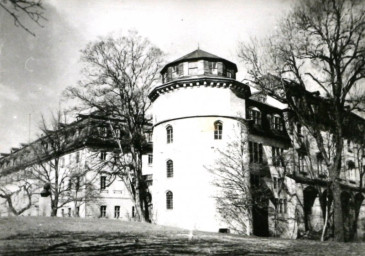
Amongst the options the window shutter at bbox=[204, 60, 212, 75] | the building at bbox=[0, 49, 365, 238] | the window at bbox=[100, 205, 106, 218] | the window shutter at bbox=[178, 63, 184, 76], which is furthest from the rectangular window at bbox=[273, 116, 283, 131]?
the window at bbox=[100, 205, 106, 218]

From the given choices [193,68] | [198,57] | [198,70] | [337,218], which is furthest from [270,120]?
[337,218]

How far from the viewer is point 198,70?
2709cm

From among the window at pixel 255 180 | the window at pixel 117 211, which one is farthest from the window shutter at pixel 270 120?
the window at pixel 117 211

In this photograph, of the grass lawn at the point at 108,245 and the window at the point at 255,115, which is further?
the window at the point at 255,115

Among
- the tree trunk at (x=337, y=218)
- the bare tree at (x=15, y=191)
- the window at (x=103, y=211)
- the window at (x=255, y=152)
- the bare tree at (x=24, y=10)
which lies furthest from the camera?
the window at (x=103, y=211)

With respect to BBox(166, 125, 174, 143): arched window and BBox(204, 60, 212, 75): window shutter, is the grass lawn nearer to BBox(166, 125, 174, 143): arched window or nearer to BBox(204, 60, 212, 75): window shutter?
BBox(166, 125, 174, 143): arched window

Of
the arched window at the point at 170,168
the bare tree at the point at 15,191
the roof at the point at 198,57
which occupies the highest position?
the roof at the point at 198,57

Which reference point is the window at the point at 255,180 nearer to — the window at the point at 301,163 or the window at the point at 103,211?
the window at the point at 301,163

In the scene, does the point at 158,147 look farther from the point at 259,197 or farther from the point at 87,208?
the point at 87,208

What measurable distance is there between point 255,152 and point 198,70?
6648 millimetres

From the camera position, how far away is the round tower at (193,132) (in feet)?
84.8

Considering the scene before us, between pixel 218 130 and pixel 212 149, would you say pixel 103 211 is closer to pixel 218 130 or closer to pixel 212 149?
pixel 212 149

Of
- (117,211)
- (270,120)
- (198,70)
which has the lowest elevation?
(117,211)

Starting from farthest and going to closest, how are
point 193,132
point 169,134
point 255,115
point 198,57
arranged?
point 255,115, point 169,134, point 198,57, point 193,132
